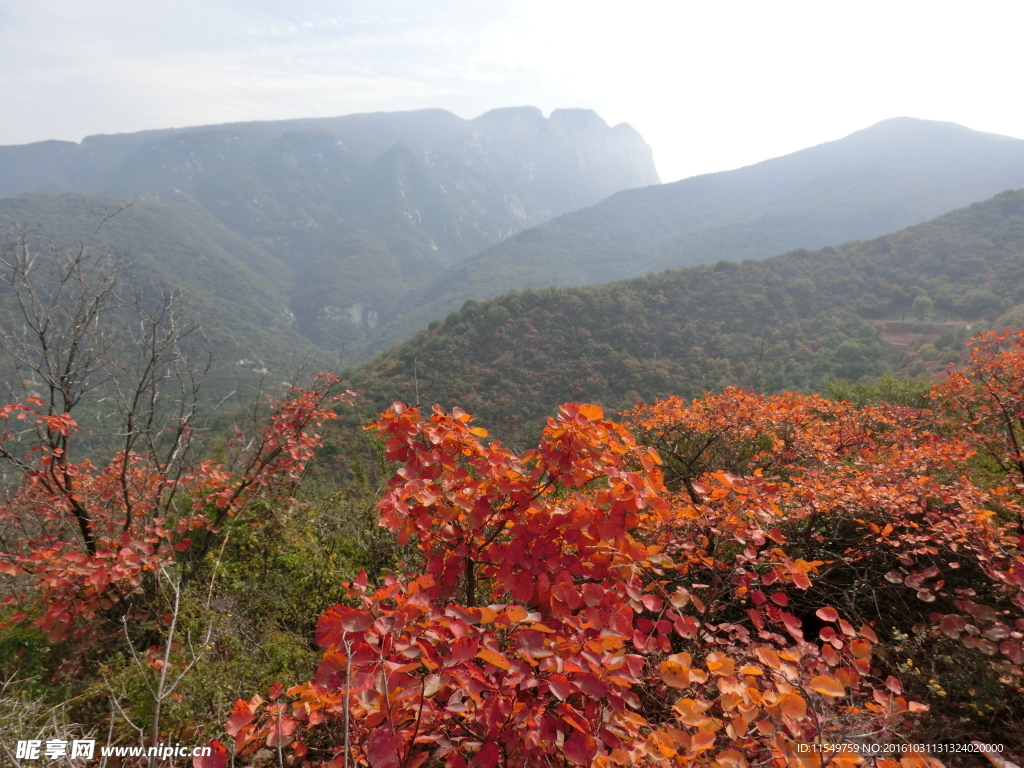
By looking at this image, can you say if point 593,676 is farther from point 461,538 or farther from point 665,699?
point 665,699

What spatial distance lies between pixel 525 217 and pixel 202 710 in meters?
152

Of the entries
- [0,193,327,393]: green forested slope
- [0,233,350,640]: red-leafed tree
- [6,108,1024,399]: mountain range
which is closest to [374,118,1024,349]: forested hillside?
[6,108,1024,399]: mountain range

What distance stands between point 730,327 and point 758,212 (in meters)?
67.6

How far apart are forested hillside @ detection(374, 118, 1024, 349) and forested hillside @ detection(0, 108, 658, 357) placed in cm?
1797

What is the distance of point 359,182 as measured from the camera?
12794 cm

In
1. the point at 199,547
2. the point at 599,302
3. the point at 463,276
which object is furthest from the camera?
the point at 463,276

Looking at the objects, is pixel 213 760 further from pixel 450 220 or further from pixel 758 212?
pixel 450 220

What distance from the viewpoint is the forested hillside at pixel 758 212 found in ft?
222

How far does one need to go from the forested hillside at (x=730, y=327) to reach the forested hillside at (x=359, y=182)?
48314 mm

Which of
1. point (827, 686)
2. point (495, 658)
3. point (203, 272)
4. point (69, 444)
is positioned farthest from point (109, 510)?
point (203, 272)

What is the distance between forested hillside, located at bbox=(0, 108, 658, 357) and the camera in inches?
3676

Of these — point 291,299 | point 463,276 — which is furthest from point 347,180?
point 463,276

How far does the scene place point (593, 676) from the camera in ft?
4.55

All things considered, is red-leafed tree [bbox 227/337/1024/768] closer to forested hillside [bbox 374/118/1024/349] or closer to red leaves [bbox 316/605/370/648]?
red leaves [bbox 316/605/370/648]
